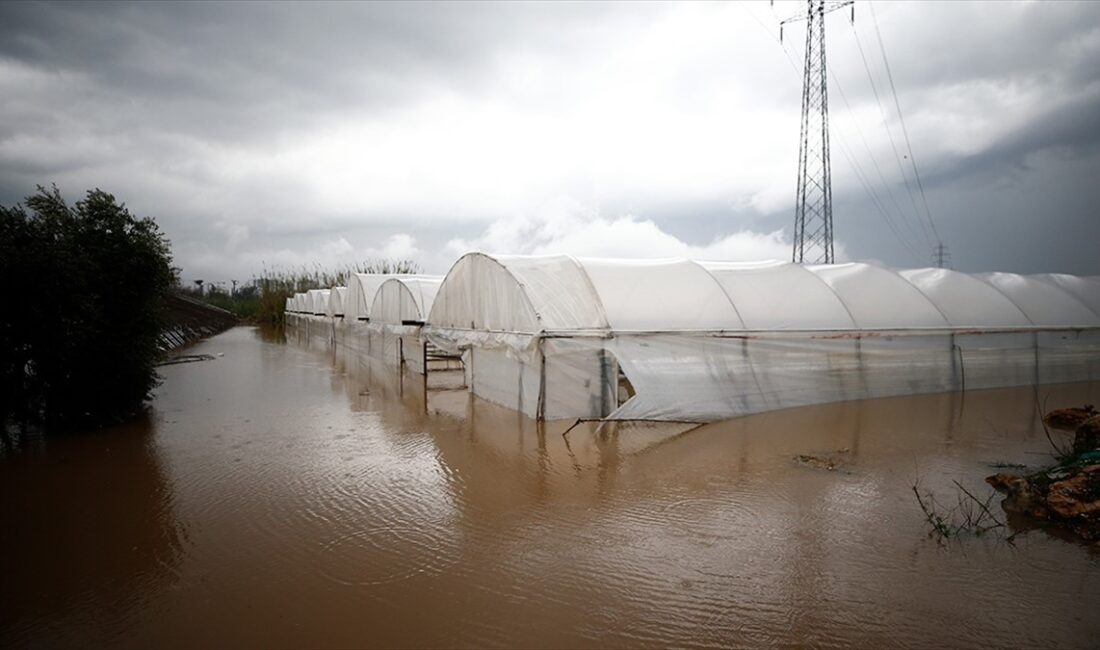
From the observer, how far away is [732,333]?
9.59 metres

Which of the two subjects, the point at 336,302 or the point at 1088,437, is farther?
the point at 336,302

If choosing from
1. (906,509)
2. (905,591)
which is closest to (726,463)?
(906,509)

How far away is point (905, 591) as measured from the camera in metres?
3.68

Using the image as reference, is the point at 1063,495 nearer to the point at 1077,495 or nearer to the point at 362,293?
the point at 1077,495

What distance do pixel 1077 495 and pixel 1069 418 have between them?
492cm

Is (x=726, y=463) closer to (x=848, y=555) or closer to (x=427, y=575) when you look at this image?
(x=848, y=555)

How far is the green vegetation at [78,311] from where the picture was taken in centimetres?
759

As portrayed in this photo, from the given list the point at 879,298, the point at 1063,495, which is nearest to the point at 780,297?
the point at 879,298

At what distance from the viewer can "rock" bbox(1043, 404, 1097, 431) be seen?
27.4 ft

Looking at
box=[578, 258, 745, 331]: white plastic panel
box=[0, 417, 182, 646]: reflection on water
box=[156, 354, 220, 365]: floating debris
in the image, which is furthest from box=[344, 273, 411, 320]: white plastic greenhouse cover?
box=[0, 417, 182, 646]: reflection on water

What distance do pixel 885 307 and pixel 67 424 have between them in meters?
14.7

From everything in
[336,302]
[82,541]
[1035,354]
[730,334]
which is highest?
[336,302]

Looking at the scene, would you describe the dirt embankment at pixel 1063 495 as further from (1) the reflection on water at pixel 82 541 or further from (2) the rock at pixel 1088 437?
(1) the reflection on water at pixel 82 541

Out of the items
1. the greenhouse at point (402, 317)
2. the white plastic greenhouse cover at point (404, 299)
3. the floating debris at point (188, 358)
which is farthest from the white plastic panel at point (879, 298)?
the floating debris at point (188, 358)
